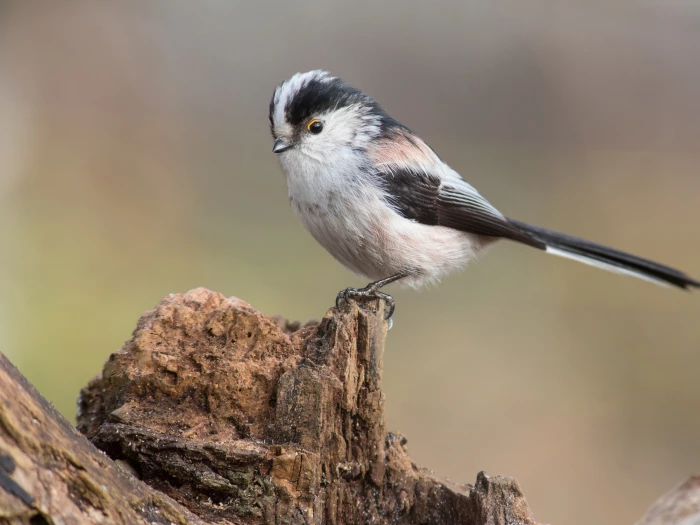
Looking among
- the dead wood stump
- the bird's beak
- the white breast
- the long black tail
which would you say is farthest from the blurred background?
the dead wood stump

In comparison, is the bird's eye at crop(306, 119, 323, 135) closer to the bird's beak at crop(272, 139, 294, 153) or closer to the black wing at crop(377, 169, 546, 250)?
the bird's beak at crop(272, 139, 294, 153)

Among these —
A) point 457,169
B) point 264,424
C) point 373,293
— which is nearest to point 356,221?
point 373,293

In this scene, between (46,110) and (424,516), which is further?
(46,110)

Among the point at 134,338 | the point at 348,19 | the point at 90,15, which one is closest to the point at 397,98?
the point at 348,19

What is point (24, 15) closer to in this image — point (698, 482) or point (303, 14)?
point (303, 14)

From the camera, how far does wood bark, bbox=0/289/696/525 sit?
6.48ft

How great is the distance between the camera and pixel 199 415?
2.39 meters

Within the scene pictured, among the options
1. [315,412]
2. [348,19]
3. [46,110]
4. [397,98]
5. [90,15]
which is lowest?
[315,412]

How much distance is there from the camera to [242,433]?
93.7 inches

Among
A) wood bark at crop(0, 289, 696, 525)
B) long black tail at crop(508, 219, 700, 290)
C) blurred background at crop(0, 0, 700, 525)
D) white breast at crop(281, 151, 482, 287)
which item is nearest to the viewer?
wood bark at crop(0, 289, 696, 525)

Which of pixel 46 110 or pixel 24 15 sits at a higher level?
pixel 24 15

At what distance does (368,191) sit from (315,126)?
0.46m

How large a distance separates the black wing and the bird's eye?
0.41 metres

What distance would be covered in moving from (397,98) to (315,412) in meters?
5.35
